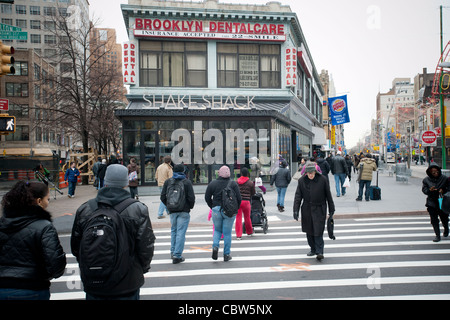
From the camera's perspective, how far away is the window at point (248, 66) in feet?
90.6

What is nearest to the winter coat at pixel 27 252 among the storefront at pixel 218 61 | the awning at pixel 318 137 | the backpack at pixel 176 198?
the backpack at pixel 176 198

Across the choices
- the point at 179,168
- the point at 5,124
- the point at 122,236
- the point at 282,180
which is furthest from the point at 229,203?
the point at 5,124

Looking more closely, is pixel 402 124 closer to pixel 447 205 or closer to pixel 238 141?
pixel 238 141

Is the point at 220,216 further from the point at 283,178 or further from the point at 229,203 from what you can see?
the point at 283,178

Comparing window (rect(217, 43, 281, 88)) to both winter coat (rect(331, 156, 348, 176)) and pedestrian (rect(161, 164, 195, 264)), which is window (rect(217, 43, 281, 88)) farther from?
pedestrian (rect(161, 164, 195, 264))

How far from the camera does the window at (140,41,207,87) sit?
26.7 metres

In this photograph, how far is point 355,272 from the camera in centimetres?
723

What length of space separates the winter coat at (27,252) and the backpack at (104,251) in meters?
0.34

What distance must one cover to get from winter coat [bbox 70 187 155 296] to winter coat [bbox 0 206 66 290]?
0.24m

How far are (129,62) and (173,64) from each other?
293 centimetres

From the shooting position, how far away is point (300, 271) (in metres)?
7.40

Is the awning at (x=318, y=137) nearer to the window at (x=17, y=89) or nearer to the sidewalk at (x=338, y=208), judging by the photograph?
the sidewalk at (x=338, y=208)

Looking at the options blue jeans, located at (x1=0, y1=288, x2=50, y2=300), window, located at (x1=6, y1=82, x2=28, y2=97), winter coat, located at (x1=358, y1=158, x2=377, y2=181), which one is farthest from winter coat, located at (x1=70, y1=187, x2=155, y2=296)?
window, located at (x1=6, y1=82, x2=28, y2=97)

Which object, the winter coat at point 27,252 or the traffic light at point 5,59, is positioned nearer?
the winter coat at point 27,252
